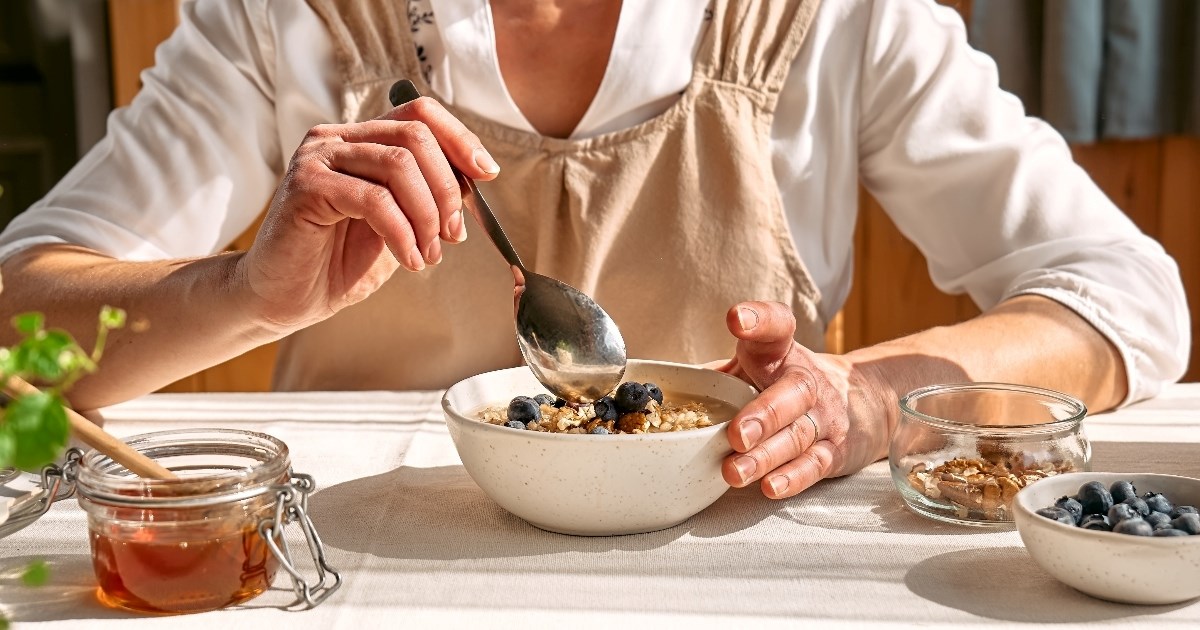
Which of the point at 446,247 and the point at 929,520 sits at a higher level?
the point at 446,247

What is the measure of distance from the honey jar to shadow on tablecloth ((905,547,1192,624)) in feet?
1.32

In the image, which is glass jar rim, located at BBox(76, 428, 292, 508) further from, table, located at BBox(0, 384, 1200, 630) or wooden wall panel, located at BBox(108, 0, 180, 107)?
wooden wall panel, located at BBox(108, 0, 180, 107)

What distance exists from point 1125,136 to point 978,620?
86.8 inches

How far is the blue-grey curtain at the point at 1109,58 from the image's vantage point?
2.58 m

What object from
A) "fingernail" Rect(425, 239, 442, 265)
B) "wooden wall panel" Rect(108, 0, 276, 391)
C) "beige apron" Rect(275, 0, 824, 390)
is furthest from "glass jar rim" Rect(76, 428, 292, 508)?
"wooden wall panel" Rect(108, 0, 276, 391)

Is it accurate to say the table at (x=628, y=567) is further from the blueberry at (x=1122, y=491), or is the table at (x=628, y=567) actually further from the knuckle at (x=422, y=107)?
the knuckle at (x=422, y=107)

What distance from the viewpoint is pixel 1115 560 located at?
73 cm

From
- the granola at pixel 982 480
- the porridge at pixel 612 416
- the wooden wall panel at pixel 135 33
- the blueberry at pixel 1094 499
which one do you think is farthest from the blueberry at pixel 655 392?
the wooden wall panel at pixel 135 33

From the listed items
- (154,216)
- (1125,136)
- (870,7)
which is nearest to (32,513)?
(154,216)

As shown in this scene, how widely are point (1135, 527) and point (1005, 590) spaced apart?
93 mm

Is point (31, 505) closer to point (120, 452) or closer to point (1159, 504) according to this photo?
point (120, 452)

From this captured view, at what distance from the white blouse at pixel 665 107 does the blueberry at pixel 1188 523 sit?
2.20 ft

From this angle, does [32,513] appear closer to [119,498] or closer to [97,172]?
[119,498]

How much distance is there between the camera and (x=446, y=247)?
1.51 meters
